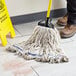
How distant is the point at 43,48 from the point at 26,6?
2.48 feet

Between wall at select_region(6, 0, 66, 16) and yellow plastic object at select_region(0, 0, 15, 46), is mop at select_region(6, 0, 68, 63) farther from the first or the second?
wall at select_region(6, 0, 66, 16)

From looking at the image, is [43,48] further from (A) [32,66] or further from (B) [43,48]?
(A) [32,66]

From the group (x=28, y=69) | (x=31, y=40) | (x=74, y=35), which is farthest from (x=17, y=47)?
(x=74, y=35)

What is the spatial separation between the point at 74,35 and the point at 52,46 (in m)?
0.46

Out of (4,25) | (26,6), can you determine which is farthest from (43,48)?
(26,6)

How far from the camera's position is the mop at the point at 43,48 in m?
1.44

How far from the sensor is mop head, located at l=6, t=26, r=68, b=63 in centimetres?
144

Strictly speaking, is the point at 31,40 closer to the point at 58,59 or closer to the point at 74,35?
the point at 58,59

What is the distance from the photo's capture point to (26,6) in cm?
213

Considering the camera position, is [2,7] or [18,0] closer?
[2,7]

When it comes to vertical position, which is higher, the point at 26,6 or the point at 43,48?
the point at 26,6

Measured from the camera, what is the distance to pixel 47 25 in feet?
5.03

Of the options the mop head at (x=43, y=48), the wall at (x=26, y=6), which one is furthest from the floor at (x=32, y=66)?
the wall at (x=26, y=6)

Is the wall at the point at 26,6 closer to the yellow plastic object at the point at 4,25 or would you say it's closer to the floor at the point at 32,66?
the yellow plastic object at the point at 4,25
